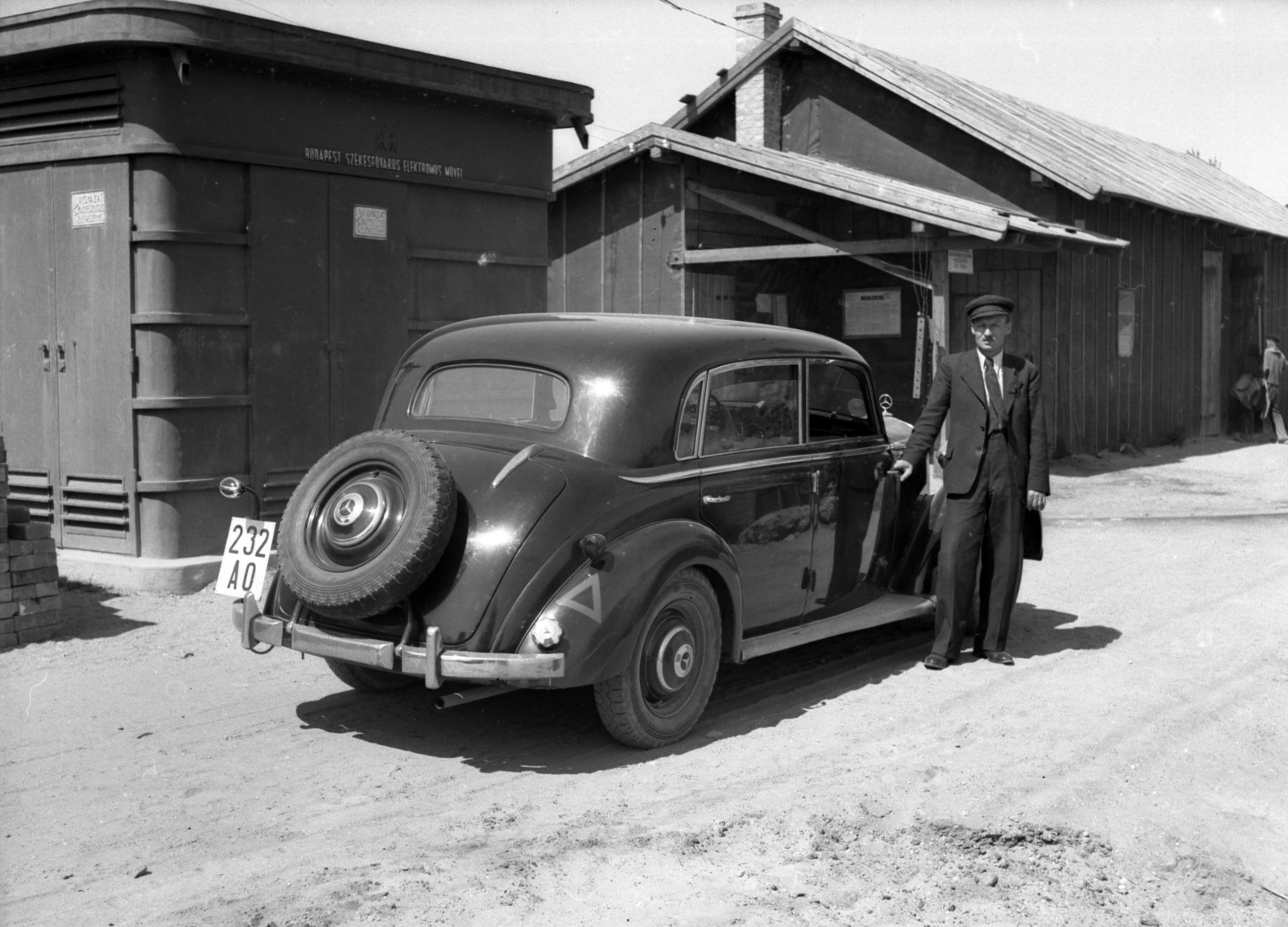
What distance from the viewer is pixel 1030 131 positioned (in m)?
18.0

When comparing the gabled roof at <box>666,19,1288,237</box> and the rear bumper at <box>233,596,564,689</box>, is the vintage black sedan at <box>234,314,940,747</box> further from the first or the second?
the gabled roof at <box>666,19,1288,237</box>

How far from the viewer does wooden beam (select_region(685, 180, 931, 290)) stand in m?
14.6

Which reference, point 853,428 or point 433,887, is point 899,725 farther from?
point 433,887

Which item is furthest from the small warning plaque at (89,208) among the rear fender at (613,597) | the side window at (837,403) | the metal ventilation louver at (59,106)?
the rear fender at (613,597)

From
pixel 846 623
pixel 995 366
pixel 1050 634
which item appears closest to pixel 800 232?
pixel 1050 634

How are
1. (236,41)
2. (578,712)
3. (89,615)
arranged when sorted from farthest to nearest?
(236,41), (89,615), (578,712)

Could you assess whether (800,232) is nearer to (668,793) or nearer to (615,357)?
(615,357)

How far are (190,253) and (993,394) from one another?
501cm

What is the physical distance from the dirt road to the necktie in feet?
4.25

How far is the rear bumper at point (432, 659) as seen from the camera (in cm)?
510

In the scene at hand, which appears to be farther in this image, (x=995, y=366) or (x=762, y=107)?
(x=762, y=107)

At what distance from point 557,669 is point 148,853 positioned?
1561 mm

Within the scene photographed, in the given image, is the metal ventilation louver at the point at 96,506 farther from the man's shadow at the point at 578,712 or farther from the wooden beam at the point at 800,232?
the wooden beam at the point at 800,232

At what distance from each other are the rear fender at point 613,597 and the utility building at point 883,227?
8990 mm
